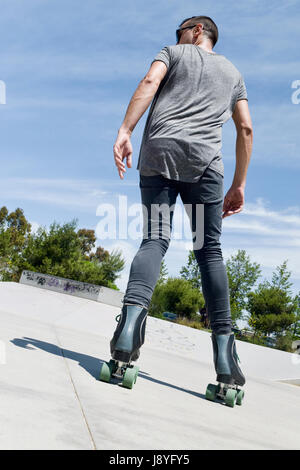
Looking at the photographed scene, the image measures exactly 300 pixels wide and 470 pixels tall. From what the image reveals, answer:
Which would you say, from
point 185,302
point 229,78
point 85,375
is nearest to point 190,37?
point 229,78

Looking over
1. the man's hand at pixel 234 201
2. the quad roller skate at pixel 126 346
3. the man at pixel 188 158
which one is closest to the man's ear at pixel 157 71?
the man at pixel 188 158

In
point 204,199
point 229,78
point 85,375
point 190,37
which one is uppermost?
point 190,37

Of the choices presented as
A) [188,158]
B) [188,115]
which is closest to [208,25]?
[188,115]

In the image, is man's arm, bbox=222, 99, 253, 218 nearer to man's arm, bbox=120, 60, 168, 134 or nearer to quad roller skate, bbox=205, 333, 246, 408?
man's arm, bbox=120, 60, 168, 134

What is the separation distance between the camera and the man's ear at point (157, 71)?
2219 mm

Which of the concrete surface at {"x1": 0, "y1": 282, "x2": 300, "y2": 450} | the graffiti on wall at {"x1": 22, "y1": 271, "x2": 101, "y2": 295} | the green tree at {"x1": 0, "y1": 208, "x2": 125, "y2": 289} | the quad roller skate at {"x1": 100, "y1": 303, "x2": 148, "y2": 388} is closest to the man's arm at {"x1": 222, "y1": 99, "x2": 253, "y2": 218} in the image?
the quad roller skate at {"x1": 100, "y1": 303, "x2": 148, "y2": 388}

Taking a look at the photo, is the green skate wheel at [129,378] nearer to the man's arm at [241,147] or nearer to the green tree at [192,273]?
the man's arm at [241,147]

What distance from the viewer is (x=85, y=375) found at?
5.77ft

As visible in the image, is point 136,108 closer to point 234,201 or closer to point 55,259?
point 234,201

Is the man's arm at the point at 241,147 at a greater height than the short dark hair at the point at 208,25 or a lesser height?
lesser

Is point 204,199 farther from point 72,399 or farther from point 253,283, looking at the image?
point 253,283

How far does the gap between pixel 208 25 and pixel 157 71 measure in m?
0.62

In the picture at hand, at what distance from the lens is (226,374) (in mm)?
2057
